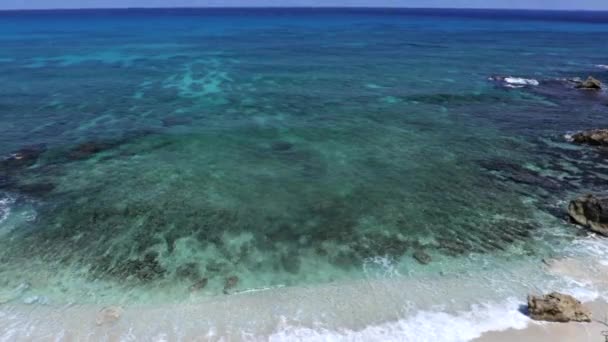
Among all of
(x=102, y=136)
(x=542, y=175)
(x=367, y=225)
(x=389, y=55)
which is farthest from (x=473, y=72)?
(x=102, y=136)

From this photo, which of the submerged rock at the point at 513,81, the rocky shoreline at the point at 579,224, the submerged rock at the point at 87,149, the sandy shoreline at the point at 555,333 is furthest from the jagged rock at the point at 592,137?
the submerged rock at the point at 87,149

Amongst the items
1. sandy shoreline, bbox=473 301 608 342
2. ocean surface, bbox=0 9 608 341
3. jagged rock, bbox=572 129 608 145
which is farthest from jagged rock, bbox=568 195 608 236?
jagged rock, bbox=572 129 608 145

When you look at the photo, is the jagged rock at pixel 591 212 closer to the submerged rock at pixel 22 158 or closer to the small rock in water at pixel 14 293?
the small rock in water at pixel 14 293

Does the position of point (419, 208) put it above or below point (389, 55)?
below

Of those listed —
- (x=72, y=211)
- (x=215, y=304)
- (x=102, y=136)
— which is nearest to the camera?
(x=215, y=304)

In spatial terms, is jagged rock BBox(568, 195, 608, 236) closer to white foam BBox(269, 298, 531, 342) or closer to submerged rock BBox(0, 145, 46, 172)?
white foam BBox(269, 298, 531, 342)

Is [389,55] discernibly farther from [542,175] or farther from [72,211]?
[72,211]
